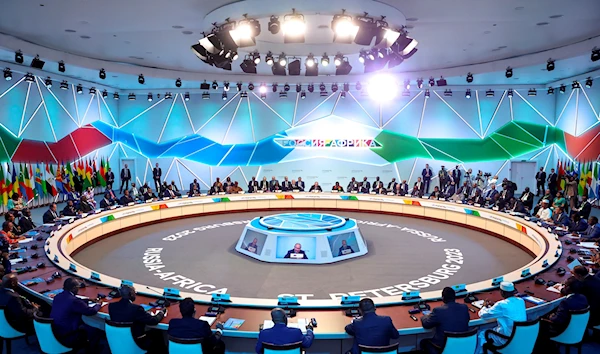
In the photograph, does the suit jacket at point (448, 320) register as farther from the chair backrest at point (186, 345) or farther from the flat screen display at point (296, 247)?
the flat screen display at point (296, 247)

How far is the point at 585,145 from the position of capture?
1552 cm

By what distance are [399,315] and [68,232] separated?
22.7 ft

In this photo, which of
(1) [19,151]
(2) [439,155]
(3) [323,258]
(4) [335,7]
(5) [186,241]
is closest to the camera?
(4) [335,7]

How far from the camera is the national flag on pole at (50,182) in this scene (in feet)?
50.7

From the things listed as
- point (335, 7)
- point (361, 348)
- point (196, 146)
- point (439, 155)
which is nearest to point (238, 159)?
point (196, 146)

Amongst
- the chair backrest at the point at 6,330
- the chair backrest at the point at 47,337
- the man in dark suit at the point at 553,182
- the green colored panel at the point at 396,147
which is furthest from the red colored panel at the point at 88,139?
the man in dark suit at the point at 553,182

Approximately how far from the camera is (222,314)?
186 inches

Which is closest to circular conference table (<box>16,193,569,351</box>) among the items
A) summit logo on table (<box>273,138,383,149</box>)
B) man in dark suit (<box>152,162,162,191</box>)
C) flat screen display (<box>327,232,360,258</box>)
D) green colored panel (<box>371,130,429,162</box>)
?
flat screen display (<box>327,232,360,258</box>)

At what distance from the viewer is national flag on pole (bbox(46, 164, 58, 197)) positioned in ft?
50.7

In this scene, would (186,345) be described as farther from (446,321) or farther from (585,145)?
(585,145)

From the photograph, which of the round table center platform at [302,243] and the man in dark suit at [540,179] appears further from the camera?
the man in dark suit at [540,179]

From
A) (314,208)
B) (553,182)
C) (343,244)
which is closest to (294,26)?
(343,244)

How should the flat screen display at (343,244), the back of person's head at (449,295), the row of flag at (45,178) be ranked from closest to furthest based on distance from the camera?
1. the back of person's head at (449,295)
2. the flat screen display at (343,244)
3. the row of flag at (45,178)

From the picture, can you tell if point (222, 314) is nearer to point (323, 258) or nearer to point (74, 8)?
point (323, 258)
